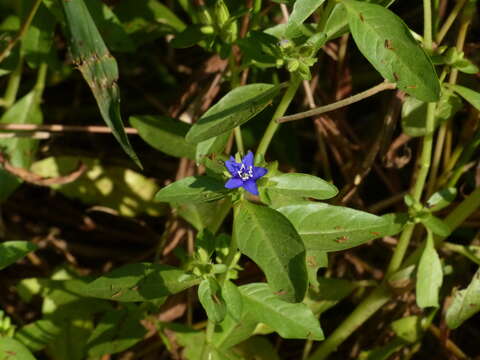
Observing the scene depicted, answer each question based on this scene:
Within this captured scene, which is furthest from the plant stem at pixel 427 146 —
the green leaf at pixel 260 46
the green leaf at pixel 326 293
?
the green leaf at pixel 260 46

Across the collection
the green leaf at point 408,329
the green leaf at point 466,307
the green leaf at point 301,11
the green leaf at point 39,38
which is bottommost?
the green leaf at point 408,329

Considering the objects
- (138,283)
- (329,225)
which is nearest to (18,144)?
(138,283)

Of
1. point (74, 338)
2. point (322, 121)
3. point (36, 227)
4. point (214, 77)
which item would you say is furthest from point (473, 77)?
point (36, 227)

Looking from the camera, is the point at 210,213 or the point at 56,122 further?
the point at 56,122

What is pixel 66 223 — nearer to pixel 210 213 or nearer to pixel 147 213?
pixel 147 213

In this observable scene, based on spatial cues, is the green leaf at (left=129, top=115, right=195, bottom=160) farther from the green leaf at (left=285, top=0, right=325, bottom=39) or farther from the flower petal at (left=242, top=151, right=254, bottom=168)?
the green leaf at (left=285, top=0, right=325, bottom=39)

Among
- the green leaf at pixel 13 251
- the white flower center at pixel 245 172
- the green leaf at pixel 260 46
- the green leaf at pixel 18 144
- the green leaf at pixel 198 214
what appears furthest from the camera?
the green leaf at pixel 18 144

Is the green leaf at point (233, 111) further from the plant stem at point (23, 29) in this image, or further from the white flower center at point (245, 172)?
the plant stem at point (23, 29)
